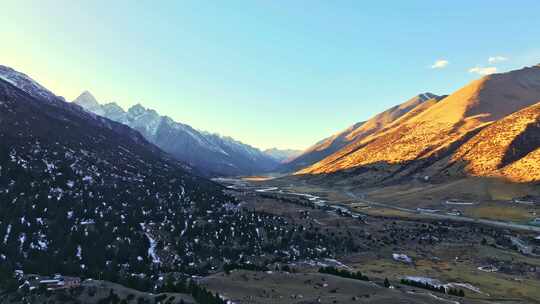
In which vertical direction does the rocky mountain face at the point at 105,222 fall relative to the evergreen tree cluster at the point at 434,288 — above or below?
above

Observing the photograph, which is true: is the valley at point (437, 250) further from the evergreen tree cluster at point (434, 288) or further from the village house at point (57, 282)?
the village house at point (57, 282)

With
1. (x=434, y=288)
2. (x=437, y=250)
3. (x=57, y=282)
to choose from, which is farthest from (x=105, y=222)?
(x=437, y=250)

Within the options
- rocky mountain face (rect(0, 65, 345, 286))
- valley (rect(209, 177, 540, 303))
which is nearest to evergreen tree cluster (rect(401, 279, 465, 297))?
valley (rect(209, 177, 540, 303))

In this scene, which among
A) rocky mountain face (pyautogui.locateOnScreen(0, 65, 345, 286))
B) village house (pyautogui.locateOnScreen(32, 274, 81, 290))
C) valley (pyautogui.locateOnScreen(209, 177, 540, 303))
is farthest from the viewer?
valley (pyautogui.locateOnScreen(209, 177, 540, 303))

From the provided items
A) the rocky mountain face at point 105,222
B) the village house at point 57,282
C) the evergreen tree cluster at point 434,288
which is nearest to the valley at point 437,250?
the evergreen tree cluster at point 434,288

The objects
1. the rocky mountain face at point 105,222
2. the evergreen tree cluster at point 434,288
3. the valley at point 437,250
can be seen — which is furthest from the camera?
the valley at point 437,250

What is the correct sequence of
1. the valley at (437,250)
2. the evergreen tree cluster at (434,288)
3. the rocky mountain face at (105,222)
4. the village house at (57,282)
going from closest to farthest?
the village house at (57,282) < the evergreen tree cluster at (434,288) < the rocky mountain face at (105,222) < the valley at (437,250)

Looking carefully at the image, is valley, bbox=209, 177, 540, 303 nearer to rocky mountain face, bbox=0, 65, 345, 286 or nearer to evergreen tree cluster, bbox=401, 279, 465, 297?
evergreen tree cluster, bbox=401, 279, 465, 297

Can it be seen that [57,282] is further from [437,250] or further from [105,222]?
[437,250]

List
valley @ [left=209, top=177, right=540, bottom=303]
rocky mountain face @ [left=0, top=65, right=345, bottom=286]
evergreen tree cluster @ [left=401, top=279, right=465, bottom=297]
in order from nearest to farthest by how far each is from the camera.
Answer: evergreen tree cluster @ [left=401, top=279, right=465, bottom=297]
rocky mountain face @ [left=0, top=65, right=345, bottom=286]
valley @ [left=209, top=177, right=540, bottom=303]
